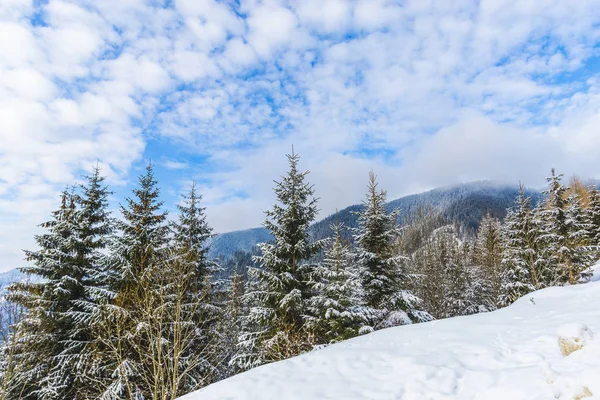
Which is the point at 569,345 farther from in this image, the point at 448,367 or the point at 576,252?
the point at 576,252

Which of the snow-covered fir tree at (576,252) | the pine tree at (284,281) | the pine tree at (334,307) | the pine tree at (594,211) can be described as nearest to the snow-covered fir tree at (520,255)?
the snow-covered fir tree at (576,252)

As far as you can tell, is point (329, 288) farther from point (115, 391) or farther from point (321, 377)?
point (115, 391)

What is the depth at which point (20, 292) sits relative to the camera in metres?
12.7

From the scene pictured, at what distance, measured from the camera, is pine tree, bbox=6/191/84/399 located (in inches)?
455

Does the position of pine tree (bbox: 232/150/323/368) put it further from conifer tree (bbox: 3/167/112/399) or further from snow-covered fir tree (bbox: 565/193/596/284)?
snow-covered fir tree (bbox: 565/193/596/284)

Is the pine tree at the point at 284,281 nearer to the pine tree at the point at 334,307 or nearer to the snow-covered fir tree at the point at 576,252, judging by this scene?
the pine tree at the point at 334,307

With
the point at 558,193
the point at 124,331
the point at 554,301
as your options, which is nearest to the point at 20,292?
the point at 124,331

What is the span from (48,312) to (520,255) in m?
30.7

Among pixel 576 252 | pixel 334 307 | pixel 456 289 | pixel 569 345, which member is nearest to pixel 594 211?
pixel 456 289

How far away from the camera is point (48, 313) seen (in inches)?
481

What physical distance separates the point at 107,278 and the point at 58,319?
217 cm

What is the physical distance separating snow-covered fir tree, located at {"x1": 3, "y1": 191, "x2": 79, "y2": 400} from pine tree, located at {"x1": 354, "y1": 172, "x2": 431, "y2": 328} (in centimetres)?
1309

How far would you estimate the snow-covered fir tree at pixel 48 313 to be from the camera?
11531mm

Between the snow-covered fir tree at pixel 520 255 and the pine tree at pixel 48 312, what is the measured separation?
28.6 metres
